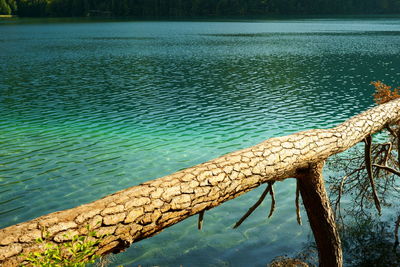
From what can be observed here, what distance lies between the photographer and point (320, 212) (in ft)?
20.2

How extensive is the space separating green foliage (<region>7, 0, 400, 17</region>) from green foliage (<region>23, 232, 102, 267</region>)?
18395 cm

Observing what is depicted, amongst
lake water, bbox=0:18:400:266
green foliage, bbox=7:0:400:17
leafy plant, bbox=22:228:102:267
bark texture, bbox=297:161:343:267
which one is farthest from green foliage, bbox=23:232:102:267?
green foliage, bbox=7:0:400:17

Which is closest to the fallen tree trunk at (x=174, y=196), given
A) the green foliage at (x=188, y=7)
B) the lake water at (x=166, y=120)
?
the lake water at (x=166, y=120)

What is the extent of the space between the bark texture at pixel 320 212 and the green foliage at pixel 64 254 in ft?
12.1

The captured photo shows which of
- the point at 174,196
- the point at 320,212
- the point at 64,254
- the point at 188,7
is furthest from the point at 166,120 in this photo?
the point at 188,7

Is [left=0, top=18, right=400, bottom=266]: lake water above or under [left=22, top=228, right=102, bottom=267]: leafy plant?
under

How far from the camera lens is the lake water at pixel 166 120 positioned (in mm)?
11125

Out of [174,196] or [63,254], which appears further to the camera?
[174,196]

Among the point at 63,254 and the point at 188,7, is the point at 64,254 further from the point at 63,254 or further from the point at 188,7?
the point at 188,7

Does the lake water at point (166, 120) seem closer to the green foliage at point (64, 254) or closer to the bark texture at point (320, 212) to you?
the bark texture at point (320, 212)

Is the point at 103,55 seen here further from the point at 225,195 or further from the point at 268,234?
the point at 225,195

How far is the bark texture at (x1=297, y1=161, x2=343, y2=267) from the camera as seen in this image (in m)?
5.85

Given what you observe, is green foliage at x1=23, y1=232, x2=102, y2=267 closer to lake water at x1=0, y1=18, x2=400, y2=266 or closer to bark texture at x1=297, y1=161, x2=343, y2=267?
bark texture at x1=297, y1=161, x2=343, y2=267

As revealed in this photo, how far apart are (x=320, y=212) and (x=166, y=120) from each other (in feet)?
58.6
